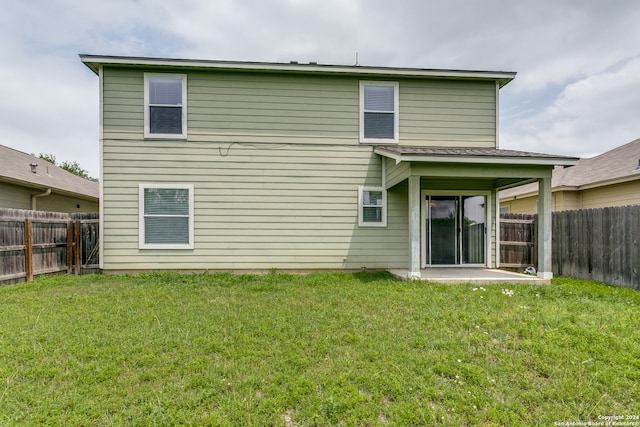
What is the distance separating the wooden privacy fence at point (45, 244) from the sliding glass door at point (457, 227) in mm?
8734

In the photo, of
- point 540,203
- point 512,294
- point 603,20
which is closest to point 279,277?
point 512,294

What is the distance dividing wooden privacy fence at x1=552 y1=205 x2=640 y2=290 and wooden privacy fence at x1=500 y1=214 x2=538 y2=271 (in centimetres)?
50

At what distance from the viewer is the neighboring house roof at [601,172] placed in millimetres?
9789

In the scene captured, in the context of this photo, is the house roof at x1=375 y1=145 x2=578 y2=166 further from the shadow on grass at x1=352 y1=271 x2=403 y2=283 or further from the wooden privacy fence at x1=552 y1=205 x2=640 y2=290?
the shadow on grass at x1=352 y1=271 x2=403 y2=283

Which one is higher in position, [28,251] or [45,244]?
[45,244]

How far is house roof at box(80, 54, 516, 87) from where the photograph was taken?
705 cm

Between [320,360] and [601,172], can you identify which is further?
[601,172]

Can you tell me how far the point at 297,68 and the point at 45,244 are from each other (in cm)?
721

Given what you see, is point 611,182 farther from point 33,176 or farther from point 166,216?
point 33,176

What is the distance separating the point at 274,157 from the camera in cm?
762

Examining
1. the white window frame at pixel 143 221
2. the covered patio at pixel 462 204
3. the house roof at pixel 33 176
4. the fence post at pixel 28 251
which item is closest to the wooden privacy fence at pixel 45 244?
the fence post at pixel 28 251

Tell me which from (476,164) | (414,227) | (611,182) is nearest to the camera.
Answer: (476,164)

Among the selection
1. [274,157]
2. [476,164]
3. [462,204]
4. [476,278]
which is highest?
[274,157]

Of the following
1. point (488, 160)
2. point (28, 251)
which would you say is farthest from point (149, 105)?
point (488, 160)
